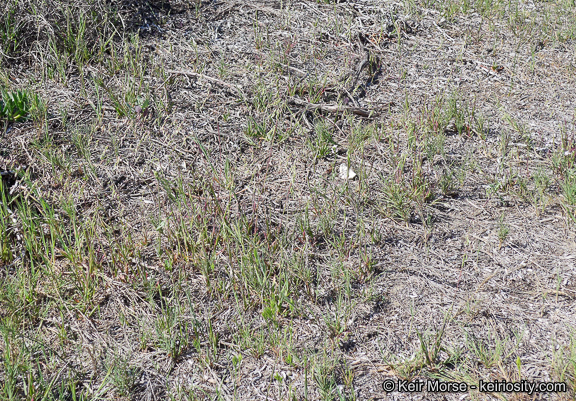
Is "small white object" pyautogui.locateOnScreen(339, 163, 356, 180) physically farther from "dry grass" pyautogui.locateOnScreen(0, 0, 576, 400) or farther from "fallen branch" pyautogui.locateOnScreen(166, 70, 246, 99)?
"fallen branch" pyautogui.locateOnScreen(166, 70, 246, 99)

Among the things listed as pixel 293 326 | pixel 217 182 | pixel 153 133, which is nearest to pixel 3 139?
pixel 153 133

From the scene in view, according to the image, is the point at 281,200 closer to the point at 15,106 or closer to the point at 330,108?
the point at 330,108

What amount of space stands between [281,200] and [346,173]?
1.57ft

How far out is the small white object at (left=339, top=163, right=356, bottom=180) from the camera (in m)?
3.43

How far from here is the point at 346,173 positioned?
11.4ft

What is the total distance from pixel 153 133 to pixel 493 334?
255 cm

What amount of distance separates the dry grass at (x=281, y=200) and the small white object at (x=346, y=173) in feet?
0.19

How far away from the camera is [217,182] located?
335 cm

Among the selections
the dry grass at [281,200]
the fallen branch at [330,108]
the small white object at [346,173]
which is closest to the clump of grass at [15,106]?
the dry grass at [281,200]

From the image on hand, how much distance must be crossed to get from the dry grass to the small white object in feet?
0.19

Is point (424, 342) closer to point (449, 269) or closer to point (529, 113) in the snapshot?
point (449, 269)

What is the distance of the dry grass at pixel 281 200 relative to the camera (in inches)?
96.3

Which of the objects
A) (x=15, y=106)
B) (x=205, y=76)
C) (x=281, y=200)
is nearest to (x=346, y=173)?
(x=281, y=200)

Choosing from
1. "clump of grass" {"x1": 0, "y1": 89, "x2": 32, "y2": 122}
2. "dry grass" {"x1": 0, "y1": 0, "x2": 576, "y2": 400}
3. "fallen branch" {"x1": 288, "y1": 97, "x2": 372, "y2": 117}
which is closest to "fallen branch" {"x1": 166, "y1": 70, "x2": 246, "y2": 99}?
"dry grass" {"x1": 0, "y1": 0, "x2": 576, "y2": 400}
